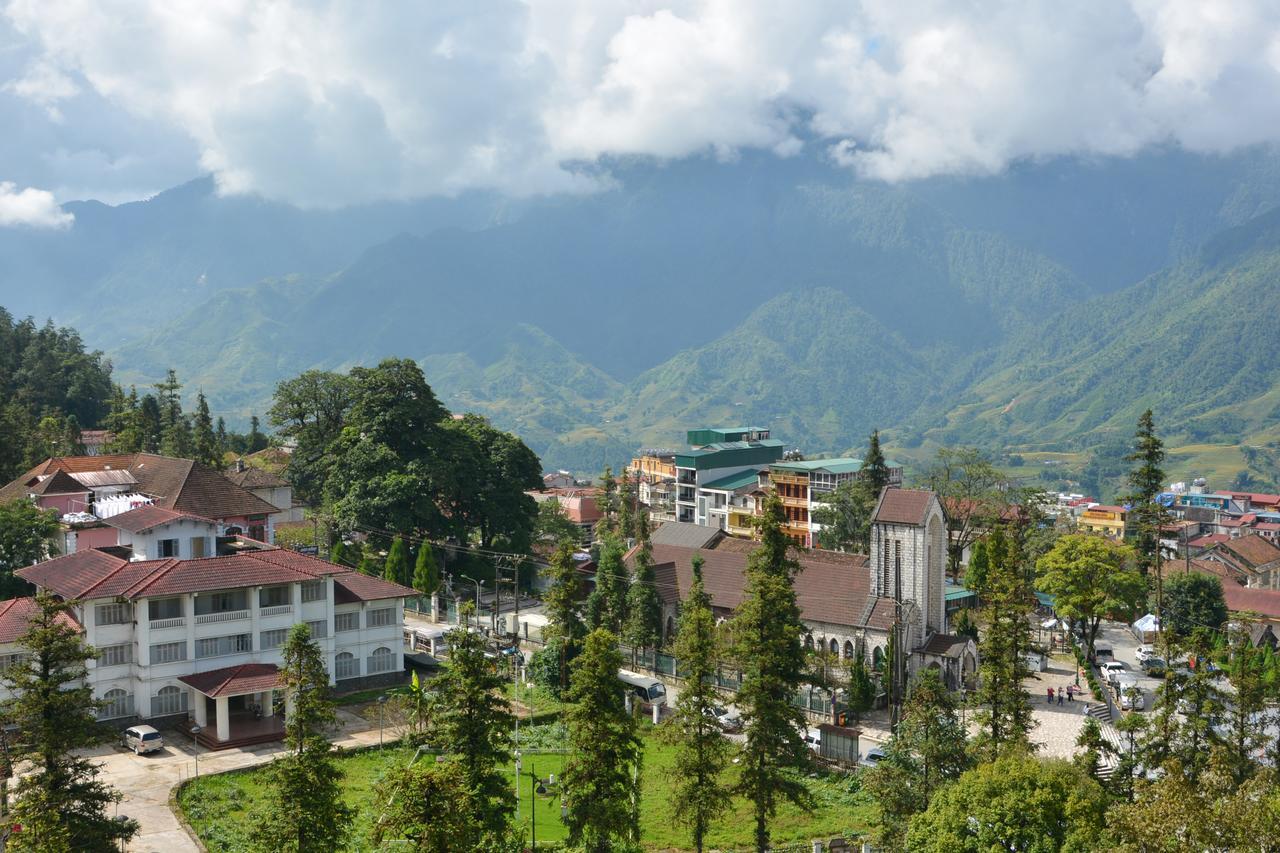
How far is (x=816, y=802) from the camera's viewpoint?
35500 millimetres

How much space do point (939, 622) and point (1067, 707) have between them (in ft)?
21.1

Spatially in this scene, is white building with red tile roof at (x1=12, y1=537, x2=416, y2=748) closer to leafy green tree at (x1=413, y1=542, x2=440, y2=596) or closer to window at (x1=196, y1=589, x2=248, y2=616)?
window at (x1=196, y1=589, x2=248, y2=616)

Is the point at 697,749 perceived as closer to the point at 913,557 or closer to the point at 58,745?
the point at 58,745

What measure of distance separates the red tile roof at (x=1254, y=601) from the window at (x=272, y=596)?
52335 millimetres

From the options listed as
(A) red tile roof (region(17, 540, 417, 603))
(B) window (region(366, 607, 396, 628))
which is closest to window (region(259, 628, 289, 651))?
(A) red tile roof (region(17, 540, 417, 603))

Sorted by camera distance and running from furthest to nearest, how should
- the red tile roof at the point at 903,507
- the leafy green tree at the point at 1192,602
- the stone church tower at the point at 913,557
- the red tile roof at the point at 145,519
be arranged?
the leafy green tree at the point at 1192,602 < the red tile roof at the point at 903,507 < the red tile roof at the point at 145,519 < the stone church tower at the point at 913,557

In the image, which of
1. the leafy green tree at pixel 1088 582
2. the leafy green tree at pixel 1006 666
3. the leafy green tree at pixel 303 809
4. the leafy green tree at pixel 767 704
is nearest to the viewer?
the leafy green tree at pixel 303 809

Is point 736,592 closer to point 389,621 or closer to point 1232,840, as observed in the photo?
point 389,621

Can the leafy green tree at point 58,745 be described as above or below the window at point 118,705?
above

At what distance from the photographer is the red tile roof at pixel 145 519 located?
4944 cm

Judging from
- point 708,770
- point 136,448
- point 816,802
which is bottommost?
A: point 816,802

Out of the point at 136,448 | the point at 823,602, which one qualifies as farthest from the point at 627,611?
the point at 136,448

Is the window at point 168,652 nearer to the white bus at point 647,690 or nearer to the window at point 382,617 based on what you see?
the window at point 382,617

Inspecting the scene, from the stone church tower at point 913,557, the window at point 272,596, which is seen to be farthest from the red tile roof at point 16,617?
the stone church tower at point 913,557
